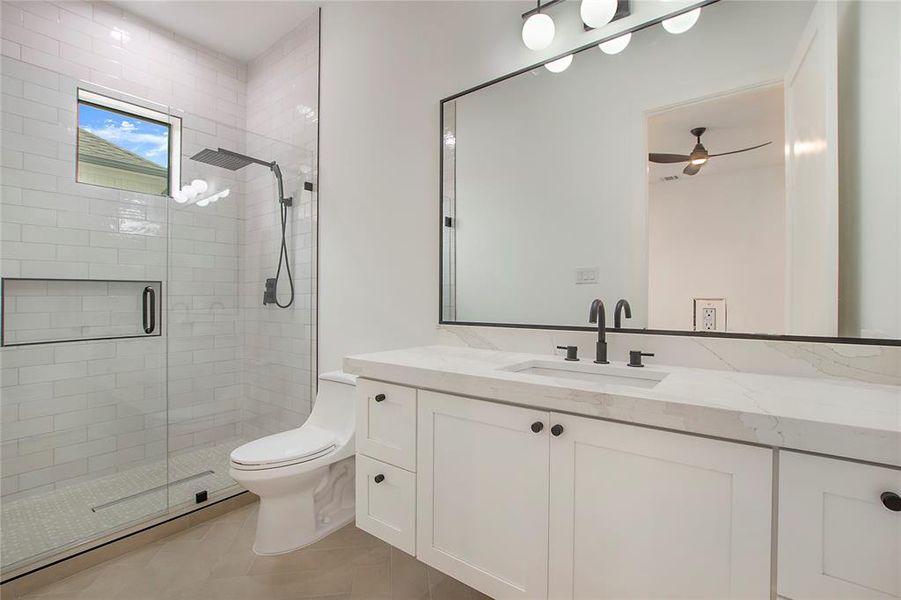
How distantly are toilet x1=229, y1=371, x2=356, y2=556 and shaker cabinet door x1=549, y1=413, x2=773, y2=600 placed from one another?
43.6 inches

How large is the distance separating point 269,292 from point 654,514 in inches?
95.5

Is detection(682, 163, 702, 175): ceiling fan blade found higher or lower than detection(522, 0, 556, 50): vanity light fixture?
lower

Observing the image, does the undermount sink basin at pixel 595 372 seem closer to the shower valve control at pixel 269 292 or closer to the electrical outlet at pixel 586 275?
the electrical outlet at pixel 586 275

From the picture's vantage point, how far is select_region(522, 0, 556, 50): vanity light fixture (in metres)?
1.51

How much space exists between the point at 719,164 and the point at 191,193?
8.42 ft

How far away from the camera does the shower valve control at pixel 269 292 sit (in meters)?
2.63

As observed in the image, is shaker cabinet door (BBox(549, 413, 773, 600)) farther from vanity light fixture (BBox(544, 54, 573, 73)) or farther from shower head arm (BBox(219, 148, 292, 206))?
shower head arm (BBox(219, 148, 292, 206))

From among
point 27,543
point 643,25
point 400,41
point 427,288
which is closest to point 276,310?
point 427,288

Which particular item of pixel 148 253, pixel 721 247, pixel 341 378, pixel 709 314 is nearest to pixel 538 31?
pixel 721 247

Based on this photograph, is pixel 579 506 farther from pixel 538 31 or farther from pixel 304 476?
pixel 538 31

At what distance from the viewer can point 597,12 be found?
139cm

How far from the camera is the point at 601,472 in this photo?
3.06ft

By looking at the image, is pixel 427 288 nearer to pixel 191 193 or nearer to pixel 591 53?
pixel 591 53

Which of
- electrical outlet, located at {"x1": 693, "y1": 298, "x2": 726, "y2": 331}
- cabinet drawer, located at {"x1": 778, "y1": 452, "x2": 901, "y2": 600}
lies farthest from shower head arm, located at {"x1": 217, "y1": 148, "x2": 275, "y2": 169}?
cabinet drawer, located at {"x1": 778, "y1": 452, "x2": 901, "y2": 600}
